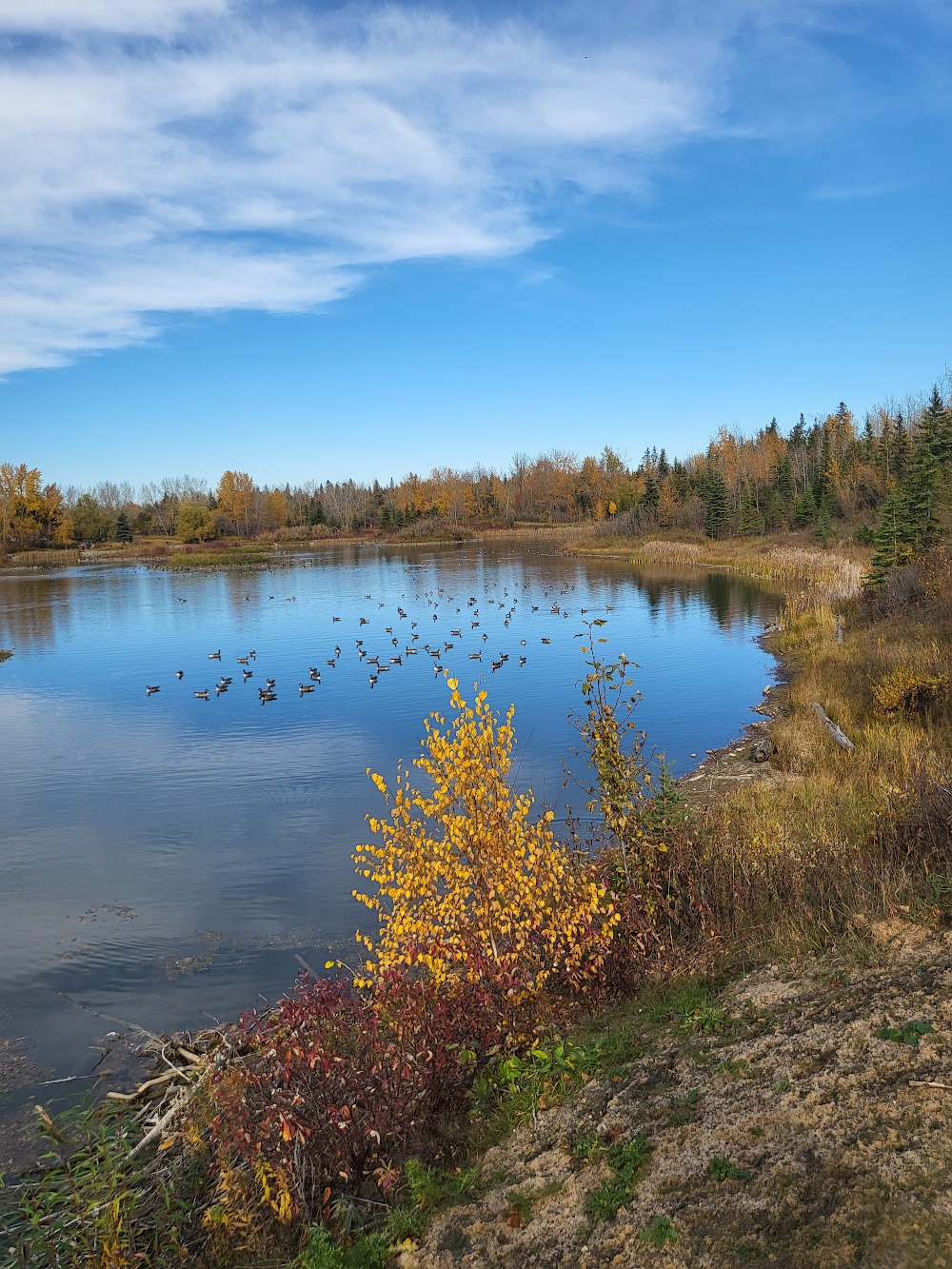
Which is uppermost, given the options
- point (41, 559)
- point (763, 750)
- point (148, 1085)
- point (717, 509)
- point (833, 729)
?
point (717, 509)

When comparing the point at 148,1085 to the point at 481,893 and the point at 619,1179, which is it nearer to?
the point at 481,893

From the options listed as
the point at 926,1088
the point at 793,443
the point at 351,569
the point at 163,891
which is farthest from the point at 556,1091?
the point at 793,443

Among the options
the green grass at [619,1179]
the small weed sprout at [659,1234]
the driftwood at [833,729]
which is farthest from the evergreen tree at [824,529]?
the small weed sprout at [659,1234]

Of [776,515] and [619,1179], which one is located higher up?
[776,515]

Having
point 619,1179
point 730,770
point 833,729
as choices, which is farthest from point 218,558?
point 619,1179

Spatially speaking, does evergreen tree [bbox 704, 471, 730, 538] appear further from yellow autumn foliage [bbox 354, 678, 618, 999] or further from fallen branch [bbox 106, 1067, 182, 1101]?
fallen branch [bbox 106, 1067, 182, 1101]

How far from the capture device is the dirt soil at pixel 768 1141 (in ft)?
11.9

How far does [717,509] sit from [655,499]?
14.7 metres

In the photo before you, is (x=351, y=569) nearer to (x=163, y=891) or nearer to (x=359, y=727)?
Answer: (x=359, y=727)

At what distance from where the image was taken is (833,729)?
1548 centimetres

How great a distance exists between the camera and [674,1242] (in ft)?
12.5

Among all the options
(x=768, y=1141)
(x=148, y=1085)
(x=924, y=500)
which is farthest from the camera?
(x=924, y=500)

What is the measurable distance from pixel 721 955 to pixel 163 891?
29.1 ft

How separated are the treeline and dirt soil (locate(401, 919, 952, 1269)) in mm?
27828
